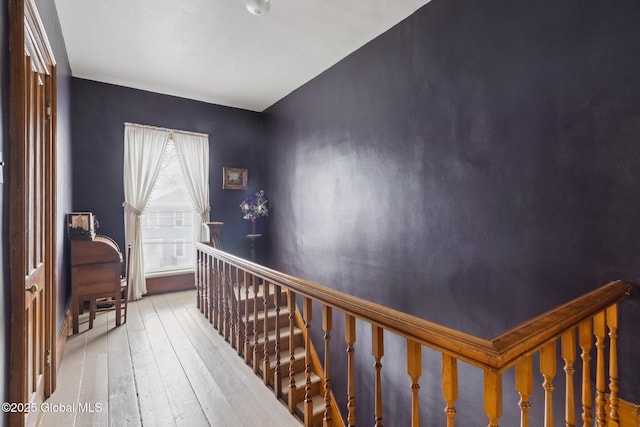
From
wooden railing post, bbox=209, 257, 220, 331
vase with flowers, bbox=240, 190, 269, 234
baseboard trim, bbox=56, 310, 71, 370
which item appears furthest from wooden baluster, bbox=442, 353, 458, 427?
vase with flowers, bbox=240, 190, 269, 234

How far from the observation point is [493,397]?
2.97ft

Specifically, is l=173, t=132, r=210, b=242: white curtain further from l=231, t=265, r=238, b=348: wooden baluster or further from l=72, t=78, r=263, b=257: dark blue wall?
l=231, t=265, r=238, b=348: wooden baluster

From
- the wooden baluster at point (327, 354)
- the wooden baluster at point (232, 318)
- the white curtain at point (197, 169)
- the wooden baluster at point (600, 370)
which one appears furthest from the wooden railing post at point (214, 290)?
the wooden baluster at point (600, 370)

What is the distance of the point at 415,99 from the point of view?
2.72 metres

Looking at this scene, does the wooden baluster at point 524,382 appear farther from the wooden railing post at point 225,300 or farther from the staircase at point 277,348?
the wooden railing post at point 225,300

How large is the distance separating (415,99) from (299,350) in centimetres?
322

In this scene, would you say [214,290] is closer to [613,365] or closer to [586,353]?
[586,353]

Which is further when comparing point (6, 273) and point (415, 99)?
point (415, 99)

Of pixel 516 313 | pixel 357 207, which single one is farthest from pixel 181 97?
pixel 516 313

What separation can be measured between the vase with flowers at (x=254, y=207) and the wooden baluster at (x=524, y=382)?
4.47 meters

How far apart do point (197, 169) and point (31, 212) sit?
322 cm

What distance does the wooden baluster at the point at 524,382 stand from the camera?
37.3 inches

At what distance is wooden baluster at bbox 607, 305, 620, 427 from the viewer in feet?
4.88

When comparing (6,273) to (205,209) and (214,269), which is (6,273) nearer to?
(214,269)
